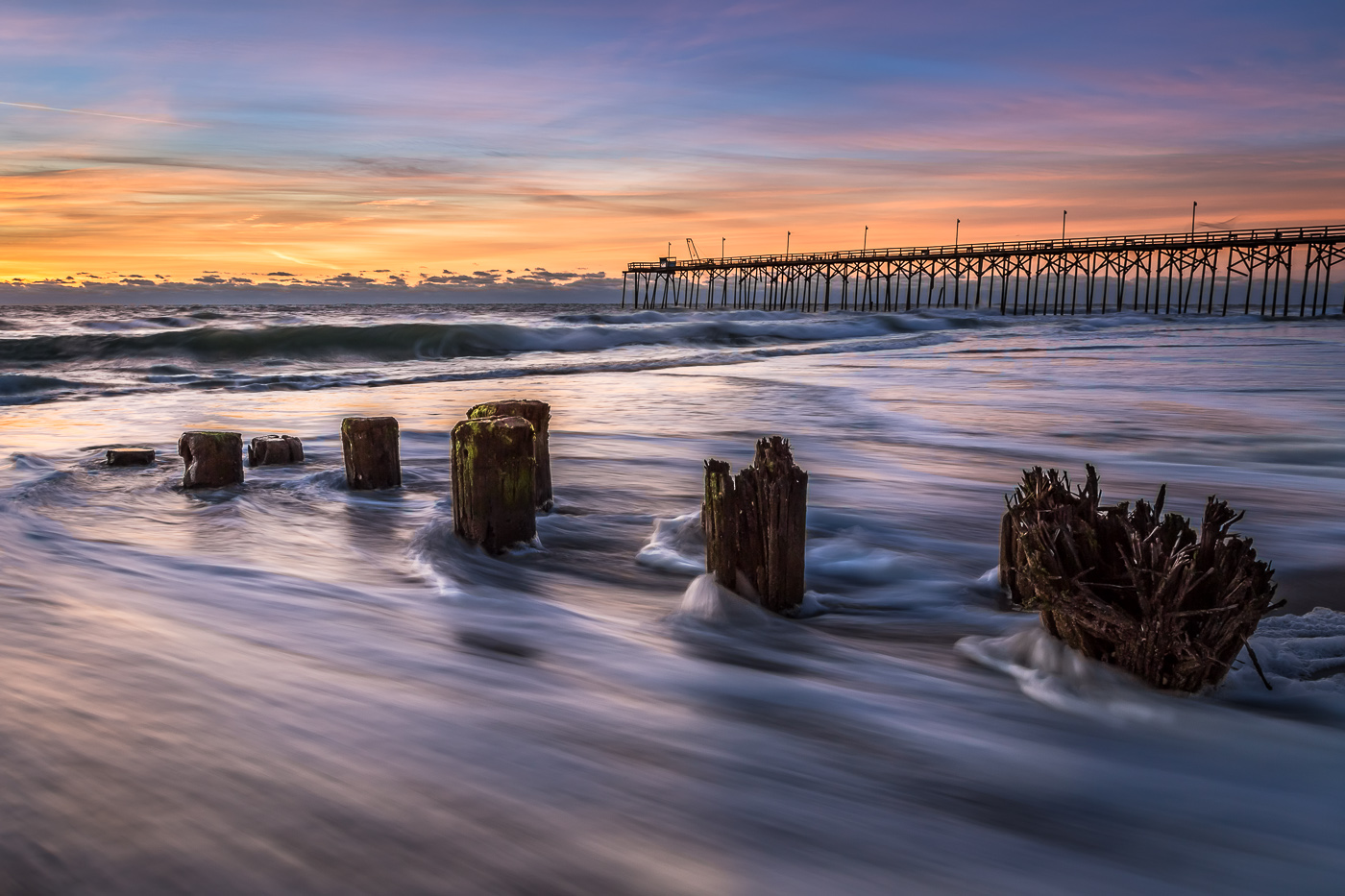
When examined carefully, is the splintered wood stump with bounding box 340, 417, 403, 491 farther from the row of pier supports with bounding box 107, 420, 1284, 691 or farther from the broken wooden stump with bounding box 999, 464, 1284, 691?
the broken wooden stump with bounding box 999, 464, 1284, 691

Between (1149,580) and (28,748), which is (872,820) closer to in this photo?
A: (1149,580)

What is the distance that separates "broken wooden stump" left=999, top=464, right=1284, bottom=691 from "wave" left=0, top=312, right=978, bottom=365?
2366cm

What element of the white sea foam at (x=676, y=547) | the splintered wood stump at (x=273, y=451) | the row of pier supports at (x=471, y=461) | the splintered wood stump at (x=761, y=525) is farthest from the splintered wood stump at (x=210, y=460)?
the splintered wood stump at (x=761, y=525)

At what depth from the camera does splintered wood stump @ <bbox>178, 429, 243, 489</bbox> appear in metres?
5.89

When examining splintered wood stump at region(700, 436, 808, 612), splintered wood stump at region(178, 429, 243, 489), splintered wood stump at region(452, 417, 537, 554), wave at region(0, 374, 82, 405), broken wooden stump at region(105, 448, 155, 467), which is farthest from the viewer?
wave at region(0, 374, 82, 405)

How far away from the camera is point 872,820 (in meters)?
2.28

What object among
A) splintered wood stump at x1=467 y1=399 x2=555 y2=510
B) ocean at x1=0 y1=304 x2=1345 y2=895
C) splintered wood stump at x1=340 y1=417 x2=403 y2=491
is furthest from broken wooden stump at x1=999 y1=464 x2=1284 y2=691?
splintered wood stump at x1=340 y1=417 x2=403 y2=491

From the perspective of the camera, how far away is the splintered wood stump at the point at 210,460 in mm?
5887

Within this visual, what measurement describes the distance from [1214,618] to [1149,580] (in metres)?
0.23

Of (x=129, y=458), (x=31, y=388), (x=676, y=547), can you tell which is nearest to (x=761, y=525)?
(x=676, y=547)

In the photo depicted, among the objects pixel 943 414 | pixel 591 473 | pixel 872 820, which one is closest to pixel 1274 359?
pixel 943 414

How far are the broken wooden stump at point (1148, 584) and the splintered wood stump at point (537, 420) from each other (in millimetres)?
2664

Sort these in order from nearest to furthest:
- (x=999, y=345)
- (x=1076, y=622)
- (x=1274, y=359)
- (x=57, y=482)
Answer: (x=1076, y=622)
(x=57, y=482)
(x=1274, y=359)
(x=999, y=345)

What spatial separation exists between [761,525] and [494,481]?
1487 mm
